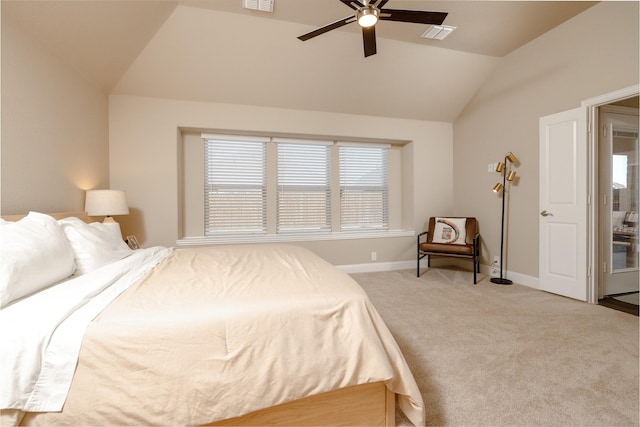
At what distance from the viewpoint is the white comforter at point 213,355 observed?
0.96 meters

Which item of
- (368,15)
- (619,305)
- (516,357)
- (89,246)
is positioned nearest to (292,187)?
(368,15)

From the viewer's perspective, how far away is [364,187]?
15.2 ft

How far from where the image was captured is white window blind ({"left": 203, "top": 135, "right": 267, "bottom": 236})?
4020mm

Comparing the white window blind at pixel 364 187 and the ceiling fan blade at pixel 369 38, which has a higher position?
the ceiling fan blade at pixel 369 38

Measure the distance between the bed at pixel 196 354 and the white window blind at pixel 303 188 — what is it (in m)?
2.87

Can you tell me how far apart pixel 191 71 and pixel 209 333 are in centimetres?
330

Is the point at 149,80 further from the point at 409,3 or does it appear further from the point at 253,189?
the point at 409,3

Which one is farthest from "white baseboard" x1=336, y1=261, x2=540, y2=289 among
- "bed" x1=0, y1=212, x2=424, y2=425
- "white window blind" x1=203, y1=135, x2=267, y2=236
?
"bed" x1=0, y1=212, x2=424, y2=425

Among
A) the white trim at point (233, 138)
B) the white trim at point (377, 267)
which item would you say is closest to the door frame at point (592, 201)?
the white trim at point (377, 267)

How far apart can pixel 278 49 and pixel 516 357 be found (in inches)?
146

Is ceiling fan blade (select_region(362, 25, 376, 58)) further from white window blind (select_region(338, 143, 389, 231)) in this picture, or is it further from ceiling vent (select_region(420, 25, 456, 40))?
white window blind (select_region(338, 143, 389, 231))

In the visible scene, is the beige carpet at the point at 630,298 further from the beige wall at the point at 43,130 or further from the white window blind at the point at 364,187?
the beige wall at the point at 43,130

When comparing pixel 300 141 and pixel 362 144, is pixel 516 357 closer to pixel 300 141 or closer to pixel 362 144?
pixel 362 144

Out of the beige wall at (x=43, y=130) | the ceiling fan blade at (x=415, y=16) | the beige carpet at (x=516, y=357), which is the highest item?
the ceiling fan blade at (x=415, y=16)
